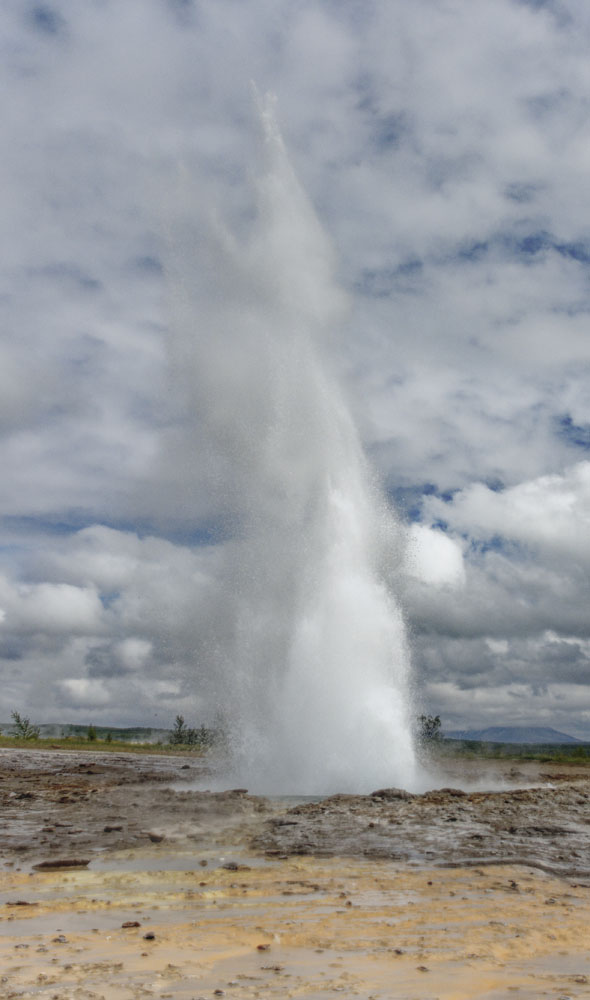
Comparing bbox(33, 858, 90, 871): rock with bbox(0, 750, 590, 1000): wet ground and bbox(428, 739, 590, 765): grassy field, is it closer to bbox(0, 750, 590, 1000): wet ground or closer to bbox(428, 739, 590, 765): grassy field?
bbox(0, 750, 590, 1000): wet ground

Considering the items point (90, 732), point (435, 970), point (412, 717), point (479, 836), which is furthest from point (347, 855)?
point (90, 732)

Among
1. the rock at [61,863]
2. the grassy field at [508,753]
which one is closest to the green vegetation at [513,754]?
the grassy field at [508,753]

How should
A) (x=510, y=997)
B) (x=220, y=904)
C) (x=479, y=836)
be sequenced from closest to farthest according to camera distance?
1. (x=510, y=997)
2. (x=220, y=904)
3. (x=479, y=836)

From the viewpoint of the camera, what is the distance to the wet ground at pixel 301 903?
6863 mm

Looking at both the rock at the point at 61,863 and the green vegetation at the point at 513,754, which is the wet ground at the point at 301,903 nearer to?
the rock at the point at 61,863

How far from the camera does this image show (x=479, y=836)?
52.7ft

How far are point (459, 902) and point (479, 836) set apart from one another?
6.35 m

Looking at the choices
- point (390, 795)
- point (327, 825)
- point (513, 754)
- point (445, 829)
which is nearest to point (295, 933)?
point (327, 825)

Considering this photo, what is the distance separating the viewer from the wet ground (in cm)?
686

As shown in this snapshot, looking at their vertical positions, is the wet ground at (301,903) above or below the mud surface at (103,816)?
above

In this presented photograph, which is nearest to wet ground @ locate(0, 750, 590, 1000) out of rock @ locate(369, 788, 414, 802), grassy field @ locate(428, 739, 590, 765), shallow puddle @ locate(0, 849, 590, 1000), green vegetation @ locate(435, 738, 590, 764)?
shallow puddle @ locate(0, 849, 590, 1000)

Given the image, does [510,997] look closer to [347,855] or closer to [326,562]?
[347,855]

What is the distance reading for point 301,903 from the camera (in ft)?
33.2

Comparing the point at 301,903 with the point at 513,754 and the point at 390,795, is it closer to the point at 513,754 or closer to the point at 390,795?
the point at 390,795
